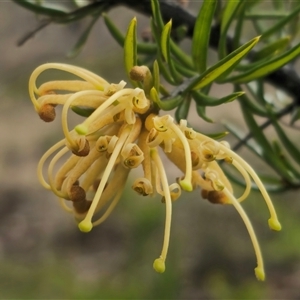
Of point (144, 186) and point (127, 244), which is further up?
point (144, 186)

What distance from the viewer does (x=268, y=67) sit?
0.25 metres

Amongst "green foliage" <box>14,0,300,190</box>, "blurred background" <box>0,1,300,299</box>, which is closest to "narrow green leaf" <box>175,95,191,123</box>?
"green foliage" <box>14,0,300,190</box>

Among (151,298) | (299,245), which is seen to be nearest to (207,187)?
(151,298)

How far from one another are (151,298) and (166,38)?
106 centimetres

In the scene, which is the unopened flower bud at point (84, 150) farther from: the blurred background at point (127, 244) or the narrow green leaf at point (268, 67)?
the blurred background at point (127, 244)

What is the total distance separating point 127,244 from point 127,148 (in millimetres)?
1214

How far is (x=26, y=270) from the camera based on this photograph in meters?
1.23

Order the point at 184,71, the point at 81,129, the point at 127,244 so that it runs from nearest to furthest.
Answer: the point at 81,129 < the point at 184,71 < the point at 127,244

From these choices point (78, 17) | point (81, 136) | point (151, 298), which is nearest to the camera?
point (81, 136)

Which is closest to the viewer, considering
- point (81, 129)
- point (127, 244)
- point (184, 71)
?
point (81, 129)

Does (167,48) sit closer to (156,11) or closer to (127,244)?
(156,11)

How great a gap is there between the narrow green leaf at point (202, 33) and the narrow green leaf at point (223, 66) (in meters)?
0.03

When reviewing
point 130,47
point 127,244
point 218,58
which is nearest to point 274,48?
point 218,58

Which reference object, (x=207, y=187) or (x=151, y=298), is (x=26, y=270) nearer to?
(x=151, y=298)
